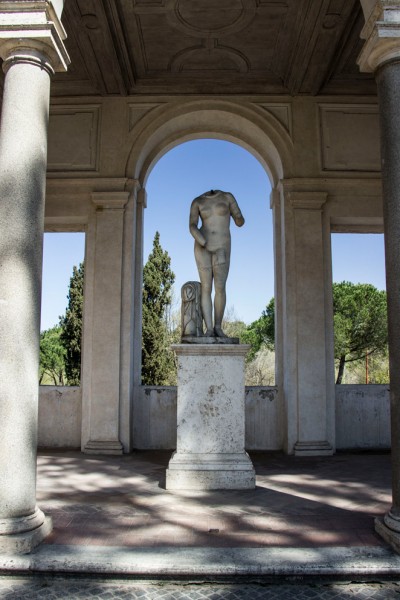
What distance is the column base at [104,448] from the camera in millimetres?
8414

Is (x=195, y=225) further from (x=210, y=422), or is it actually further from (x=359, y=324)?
(x=359, y=324)

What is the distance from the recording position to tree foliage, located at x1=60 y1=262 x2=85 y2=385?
17.0m

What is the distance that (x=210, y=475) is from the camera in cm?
592

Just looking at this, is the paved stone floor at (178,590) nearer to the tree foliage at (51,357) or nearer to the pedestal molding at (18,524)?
the pedestal molding at (18,524)

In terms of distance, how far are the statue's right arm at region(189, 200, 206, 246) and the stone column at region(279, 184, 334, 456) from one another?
2753 mm

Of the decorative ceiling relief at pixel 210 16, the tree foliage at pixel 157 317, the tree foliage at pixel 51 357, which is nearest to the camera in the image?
Result: the decorative ceiling relief at pixel 210 16

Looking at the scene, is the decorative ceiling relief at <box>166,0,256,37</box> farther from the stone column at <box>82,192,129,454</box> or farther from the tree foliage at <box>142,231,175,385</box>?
the tree foliage at <box>142,231,175,385</box>

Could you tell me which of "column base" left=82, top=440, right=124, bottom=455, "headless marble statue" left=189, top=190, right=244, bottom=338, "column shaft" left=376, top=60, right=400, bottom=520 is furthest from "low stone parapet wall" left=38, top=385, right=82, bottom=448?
"column shaft" left=376, top=60, right=400, bottom=520

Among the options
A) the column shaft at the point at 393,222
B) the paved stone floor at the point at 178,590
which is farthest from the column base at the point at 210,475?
the paved stone floor at the point at 178,590

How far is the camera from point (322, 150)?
9.30 meters

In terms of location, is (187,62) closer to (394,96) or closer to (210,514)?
(394,96)

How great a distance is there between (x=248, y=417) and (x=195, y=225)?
3.82m

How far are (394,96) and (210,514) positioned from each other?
3937 mm

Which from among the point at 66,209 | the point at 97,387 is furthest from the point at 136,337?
the point at 66,209
